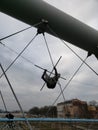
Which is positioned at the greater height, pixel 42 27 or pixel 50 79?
pixel 42 27

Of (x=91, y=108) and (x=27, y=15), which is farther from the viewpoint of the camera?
(x=91, y=108)

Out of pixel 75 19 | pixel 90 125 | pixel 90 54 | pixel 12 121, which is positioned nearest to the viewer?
pixel 75 19

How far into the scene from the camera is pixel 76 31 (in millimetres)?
5301

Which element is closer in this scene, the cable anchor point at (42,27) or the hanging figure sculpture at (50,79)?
the cable anchor point at (42,27)

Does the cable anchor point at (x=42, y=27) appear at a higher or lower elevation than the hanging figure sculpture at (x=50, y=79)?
higher

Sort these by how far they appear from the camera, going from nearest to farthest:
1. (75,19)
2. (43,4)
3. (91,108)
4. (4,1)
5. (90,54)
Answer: (4,1) < (43,4) < (75,19) < (90,54) < (91,108)

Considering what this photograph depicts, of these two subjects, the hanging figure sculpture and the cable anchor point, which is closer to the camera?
the cable anchor point

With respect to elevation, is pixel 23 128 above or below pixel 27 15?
below

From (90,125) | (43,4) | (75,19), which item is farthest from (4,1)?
(90,125)

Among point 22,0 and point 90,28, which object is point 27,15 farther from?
point 90,28

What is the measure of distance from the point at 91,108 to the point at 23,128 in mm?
29295

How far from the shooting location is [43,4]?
15.6 ft

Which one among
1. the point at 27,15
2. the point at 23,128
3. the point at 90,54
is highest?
the point at 27,15

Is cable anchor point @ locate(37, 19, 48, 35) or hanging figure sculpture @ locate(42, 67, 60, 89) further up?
cable anchor point @ locate(37, 19, 48, 35)
